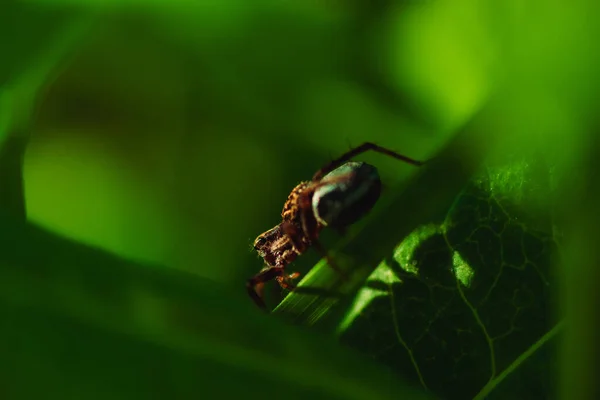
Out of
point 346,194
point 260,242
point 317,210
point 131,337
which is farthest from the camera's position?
point 260,242

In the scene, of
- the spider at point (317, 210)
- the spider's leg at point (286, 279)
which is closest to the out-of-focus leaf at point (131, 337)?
the spider at point (317, 210)

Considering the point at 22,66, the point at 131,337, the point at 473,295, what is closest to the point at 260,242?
the point at 22,66

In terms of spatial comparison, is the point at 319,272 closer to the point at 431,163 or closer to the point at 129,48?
the point at 431,163

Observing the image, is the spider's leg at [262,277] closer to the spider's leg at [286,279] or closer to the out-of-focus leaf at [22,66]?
the spider's leg at [286,279]

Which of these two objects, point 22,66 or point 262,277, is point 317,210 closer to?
point 262,277

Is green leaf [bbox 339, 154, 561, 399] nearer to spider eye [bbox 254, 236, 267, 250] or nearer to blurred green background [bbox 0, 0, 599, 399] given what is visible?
blurred green background [bbox 0, 0, 599, 399]

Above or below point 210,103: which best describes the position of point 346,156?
above

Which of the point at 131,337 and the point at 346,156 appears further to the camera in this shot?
the point at 346,156

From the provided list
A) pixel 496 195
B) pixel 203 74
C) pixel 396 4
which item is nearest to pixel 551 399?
pixel 496 195
